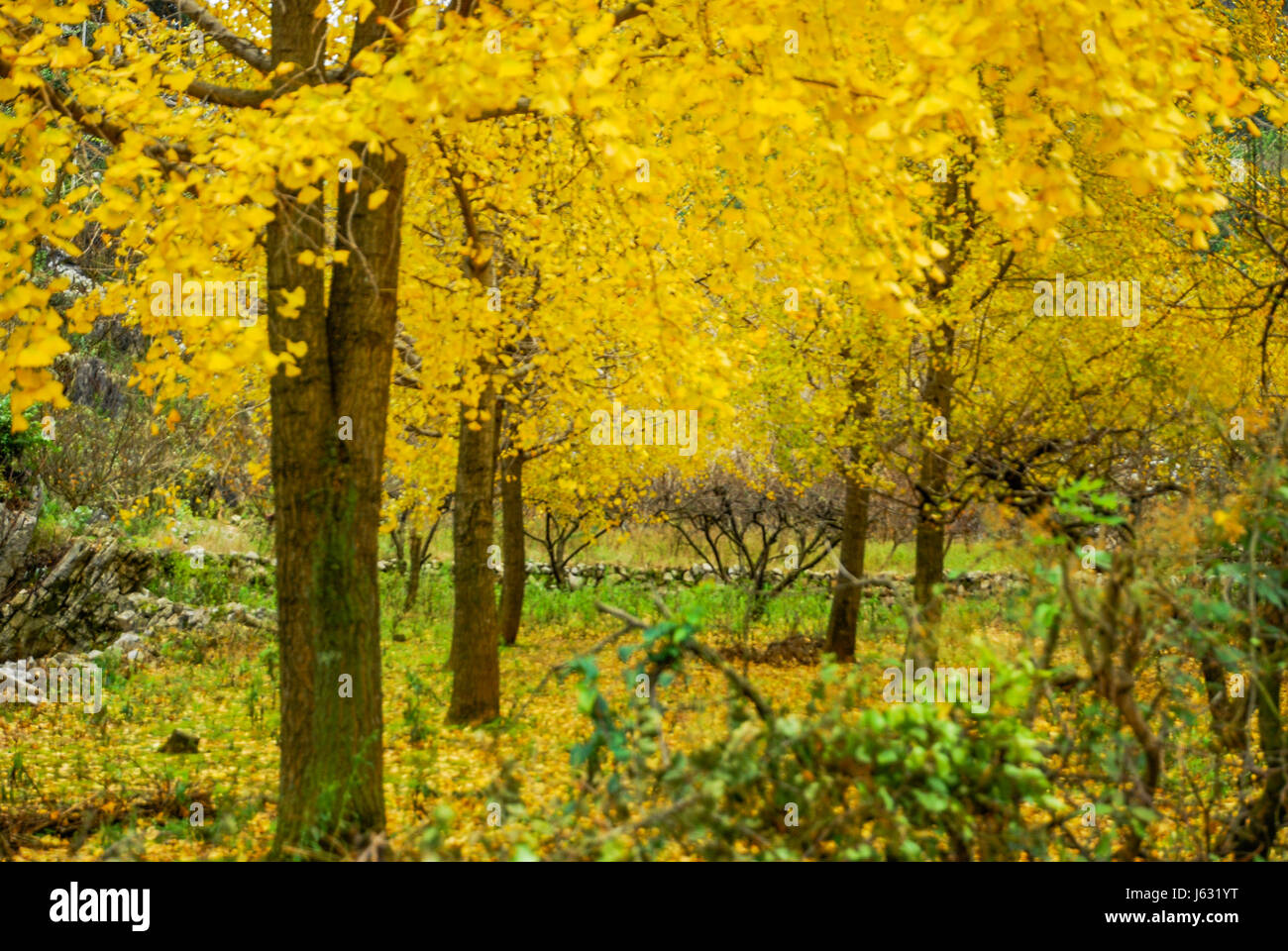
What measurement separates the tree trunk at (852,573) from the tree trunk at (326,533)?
7.82m

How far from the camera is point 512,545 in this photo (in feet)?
43.3

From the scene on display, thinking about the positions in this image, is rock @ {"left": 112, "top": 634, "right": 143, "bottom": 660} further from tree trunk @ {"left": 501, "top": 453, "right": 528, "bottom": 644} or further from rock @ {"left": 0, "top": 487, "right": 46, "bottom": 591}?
tree trunk @ {"left": 501, "top": 453, "right": 528, "bottom": 644}

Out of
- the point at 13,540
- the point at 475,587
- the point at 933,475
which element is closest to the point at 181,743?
the point at 475,587

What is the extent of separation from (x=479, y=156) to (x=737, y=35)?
4.88 metres

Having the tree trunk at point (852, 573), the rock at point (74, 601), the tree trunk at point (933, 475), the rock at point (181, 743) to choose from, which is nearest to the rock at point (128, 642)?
the rock at point (74, 601)

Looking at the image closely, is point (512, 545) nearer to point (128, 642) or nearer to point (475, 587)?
point (475, 587)

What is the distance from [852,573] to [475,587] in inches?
203

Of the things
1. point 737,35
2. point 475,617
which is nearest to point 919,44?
point 737,35

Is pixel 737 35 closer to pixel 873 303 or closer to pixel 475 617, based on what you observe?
pixel 873 303

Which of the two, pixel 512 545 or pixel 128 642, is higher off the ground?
pixel 512 545

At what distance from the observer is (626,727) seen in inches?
110

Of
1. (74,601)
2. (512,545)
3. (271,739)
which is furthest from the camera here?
(74,601)

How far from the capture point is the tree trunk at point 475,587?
9094 mm

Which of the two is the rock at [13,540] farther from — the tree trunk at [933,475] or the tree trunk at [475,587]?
the tree trunk at [933,475]
